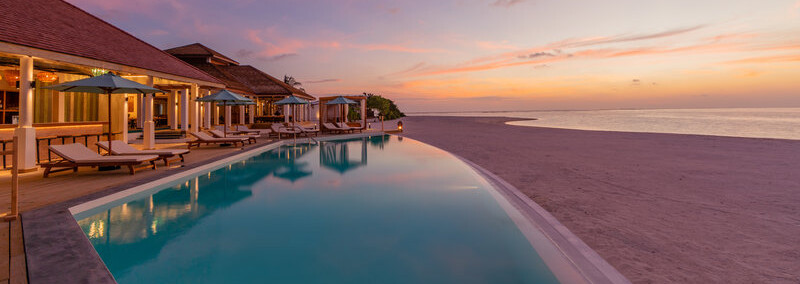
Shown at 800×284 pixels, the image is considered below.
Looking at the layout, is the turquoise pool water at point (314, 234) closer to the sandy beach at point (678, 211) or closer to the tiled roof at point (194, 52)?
the sandy beach at point (678, 211)

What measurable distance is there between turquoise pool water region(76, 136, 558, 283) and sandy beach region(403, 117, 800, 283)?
89 cm

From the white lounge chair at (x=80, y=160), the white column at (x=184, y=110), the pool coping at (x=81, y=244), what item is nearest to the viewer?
the pool coping at (x=81, y=244)

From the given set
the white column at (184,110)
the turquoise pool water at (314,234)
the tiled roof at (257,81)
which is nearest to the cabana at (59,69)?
the white column at (184,110)

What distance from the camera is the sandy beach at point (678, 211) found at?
3.43 meters

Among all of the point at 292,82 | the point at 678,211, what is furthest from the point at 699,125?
the point at 292,82

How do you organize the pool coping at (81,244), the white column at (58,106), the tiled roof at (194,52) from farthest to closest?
the tiled roof at (194,52) → the white column at (58,106) → the pool coping at (81,244)

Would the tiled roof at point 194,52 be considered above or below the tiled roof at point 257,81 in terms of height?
above

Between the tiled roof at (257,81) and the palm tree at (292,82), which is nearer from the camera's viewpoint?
the tiled roof at (257,81)

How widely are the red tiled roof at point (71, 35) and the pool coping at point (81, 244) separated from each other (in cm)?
396

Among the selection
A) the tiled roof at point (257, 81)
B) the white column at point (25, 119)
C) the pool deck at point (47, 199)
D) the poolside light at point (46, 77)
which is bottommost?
the pool deck at point (47, 199)

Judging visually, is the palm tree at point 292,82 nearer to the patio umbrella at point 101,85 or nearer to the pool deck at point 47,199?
the patio umbrella at point 101,85

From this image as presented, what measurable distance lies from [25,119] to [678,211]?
11958 mm

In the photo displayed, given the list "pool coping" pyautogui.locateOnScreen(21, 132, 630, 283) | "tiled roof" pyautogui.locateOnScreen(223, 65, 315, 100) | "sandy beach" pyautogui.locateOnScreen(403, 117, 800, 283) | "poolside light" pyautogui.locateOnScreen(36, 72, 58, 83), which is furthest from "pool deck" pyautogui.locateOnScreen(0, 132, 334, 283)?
"tiled roof" pyautogui.locateOnScreen(223, 65, 315, 100)

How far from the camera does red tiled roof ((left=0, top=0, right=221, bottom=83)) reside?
7255 mm
